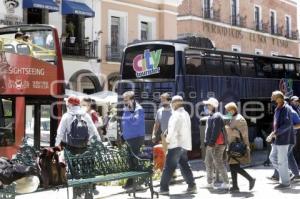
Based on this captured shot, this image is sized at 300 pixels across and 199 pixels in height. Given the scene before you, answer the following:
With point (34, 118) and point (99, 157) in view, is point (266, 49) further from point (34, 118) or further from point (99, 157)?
point (99, 157)

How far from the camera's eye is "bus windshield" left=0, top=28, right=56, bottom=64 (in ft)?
45.3

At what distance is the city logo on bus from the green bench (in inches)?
308


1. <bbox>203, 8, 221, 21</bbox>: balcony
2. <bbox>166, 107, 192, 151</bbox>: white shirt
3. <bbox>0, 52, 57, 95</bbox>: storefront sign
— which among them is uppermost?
<bbox>203, 8, 221, 21</bbox>: balcony

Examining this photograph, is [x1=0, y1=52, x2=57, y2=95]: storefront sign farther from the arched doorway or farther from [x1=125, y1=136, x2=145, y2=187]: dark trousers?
the arched doorway

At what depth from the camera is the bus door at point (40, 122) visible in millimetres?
13945

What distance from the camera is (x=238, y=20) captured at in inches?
1644

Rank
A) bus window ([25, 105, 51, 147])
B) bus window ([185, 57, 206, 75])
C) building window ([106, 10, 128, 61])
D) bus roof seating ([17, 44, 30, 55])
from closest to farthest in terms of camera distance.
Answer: bus roof seating ([17, 44, 30, 55])
bus window ([25, 105, 51, 147])
bus window ([185, 57, 206, 75])
building window ([106, 10, 128, 61])

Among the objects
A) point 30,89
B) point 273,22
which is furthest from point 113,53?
point 273,22

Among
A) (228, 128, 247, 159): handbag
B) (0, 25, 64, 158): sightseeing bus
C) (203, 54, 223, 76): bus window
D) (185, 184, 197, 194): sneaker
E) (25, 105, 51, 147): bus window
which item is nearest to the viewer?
(228, 128, 247, 159): handbag

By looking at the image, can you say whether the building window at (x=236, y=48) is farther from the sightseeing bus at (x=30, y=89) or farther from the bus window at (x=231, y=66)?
the sightseeing bus at (x=30, y=89)

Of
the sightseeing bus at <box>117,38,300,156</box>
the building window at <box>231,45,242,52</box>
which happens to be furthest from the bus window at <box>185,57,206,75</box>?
the building window at <box>231,45,242,52</box>

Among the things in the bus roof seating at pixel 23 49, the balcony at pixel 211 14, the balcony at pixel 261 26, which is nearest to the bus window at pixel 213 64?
the bus roof seating at pixel 23 49

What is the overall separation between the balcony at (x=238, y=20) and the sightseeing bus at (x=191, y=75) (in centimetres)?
1994

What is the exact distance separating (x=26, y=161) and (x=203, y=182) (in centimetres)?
542
